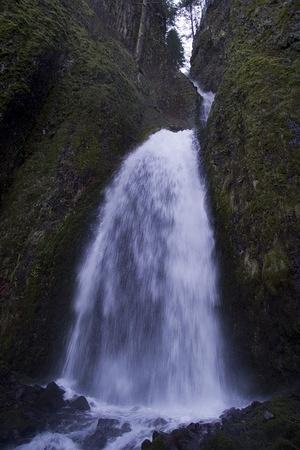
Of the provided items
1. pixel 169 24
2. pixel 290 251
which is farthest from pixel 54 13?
pixel 169 24

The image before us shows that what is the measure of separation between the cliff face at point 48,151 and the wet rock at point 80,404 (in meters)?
1.54

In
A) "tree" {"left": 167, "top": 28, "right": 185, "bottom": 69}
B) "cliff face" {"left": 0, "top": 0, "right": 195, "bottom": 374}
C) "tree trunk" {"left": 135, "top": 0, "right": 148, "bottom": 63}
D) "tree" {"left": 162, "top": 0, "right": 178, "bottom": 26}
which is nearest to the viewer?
"cliff face" {"left": 0, "top": 0, "right": 195, "bottom": 374}

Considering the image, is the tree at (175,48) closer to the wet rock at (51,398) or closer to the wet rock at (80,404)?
the wet rock at (51,398)

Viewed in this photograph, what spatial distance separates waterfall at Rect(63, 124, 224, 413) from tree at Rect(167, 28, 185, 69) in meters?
18.2

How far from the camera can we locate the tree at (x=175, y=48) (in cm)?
2653

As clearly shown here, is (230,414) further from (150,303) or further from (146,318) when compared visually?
(150,303)

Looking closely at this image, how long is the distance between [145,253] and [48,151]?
4503mm

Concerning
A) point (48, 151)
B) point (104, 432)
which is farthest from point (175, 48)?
point (104, 432)

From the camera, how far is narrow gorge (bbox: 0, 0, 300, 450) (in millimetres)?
6703

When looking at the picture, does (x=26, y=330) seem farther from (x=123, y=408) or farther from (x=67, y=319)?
(x=123, y=408)

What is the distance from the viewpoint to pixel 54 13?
13859 mm

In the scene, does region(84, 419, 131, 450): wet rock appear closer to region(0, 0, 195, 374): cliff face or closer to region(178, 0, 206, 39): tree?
region(0, 0, 195, 374): cliff face

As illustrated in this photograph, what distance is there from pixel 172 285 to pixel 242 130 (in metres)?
4.33

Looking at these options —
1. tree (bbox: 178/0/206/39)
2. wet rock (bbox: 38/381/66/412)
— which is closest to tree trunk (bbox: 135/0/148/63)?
tree (bbox: 178/0/206/39)
